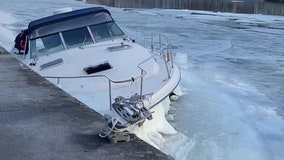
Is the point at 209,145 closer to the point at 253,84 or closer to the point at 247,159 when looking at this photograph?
the point at 247,159

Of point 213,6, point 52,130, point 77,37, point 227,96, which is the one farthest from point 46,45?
point 213,6

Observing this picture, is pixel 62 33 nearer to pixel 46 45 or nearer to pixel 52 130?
pixel 46 45

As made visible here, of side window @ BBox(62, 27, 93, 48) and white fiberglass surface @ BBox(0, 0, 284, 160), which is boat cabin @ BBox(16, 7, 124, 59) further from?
white fiberglass surface @ BBox(0, 0, 284, 160)

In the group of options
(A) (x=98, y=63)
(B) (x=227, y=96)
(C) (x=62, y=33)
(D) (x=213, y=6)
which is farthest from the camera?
(D) (x=213, y=6)

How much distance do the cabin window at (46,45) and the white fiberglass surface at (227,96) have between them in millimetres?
2418

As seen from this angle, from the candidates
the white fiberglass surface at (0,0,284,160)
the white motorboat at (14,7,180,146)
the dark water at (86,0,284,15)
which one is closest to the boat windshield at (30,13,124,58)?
the white motorboat at (14,7,180,146)

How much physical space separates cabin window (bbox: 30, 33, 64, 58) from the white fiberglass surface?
7.93 ft

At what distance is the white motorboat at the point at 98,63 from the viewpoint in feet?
24.1

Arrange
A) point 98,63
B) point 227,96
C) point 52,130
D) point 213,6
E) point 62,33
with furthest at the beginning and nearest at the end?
point 213,6
point 227,96
point 62,33
point 98,63
point 52,130

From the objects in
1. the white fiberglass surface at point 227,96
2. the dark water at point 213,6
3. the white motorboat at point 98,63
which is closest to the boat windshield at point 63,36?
the white motorboat at point 98,63

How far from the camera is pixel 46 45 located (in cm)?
925

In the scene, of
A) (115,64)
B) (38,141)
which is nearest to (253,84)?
(115,64)

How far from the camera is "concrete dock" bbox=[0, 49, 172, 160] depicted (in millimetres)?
4438

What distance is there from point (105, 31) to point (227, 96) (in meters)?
2.91
